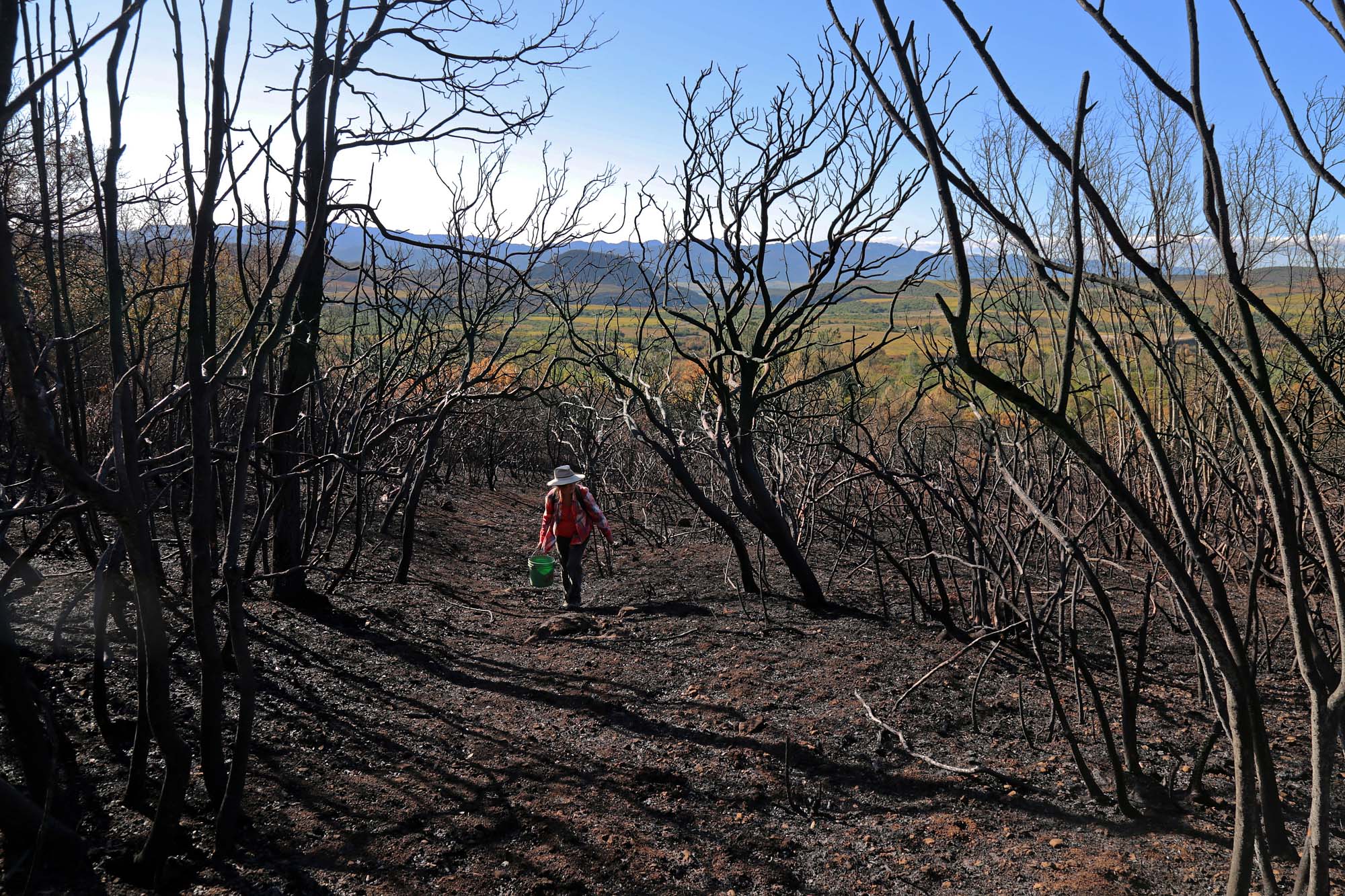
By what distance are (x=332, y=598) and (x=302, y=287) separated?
7.09 ft

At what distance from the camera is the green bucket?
23.6 ft

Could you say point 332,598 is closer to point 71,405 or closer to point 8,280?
point 71,405

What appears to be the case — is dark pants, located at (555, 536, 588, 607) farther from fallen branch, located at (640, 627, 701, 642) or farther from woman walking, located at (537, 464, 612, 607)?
fallen branch, located at (640, 627, 701, 642)

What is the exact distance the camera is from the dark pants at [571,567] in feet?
22.3

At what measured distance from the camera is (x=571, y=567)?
6855mm

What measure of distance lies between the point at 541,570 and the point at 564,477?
809 millimetres

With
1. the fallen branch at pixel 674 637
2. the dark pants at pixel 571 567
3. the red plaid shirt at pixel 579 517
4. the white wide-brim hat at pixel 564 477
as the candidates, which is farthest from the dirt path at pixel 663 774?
the white wide-brim hat at pixel 564 477

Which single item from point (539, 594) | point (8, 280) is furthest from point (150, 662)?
point (539, 594)

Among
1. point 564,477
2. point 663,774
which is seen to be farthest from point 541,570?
point 663,774

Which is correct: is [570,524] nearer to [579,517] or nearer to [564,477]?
[579,517]

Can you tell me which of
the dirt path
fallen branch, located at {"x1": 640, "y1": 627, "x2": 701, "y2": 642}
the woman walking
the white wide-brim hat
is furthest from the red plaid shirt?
fallen branch, located at {"x1": 640, "y1": 627, "x2": 701, "y2": 642}

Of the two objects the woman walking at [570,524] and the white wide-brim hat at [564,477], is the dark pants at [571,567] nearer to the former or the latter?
the woman walking at [570,524]

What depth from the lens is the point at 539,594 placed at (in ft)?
24.3

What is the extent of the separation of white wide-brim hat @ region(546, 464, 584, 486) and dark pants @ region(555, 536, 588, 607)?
1.47ft
